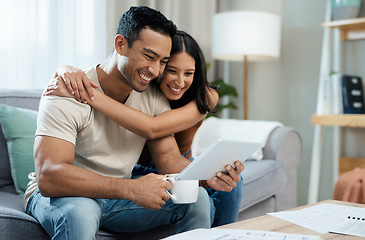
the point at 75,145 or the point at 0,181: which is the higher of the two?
the point at 75,145

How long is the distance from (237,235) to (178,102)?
834 mm

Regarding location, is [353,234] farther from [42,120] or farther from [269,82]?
[269,82]

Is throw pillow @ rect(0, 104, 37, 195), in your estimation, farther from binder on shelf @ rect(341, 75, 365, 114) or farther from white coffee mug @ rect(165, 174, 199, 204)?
binder on shelf @ rect(341, 75, 365, 114)

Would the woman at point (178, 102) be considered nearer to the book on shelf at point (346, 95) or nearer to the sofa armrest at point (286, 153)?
the sofa armrest at point (286, 153)

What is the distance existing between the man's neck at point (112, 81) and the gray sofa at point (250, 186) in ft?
1.45

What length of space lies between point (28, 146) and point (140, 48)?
63 cm

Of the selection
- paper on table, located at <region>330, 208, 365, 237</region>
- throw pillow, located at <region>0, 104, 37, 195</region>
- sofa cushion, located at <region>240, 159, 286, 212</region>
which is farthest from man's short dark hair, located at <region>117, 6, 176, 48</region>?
sofa cushion, located at <region>240, 159, 286, 212</region>

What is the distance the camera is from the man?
1.19 meters

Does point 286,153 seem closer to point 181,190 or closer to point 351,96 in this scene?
point 351,96

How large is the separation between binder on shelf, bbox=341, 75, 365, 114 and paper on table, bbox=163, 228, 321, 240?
6.68ft

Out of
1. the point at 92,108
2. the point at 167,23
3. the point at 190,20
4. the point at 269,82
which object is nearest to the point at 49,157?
the point at 92,108

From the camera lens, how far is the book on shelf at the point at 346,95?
283 centimetres

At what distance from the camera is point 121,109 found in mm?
1372

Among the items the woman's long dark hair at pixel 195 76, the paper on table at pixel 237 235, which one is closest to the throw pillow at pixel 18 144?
the woman's long dark hair at pixel 195 76
